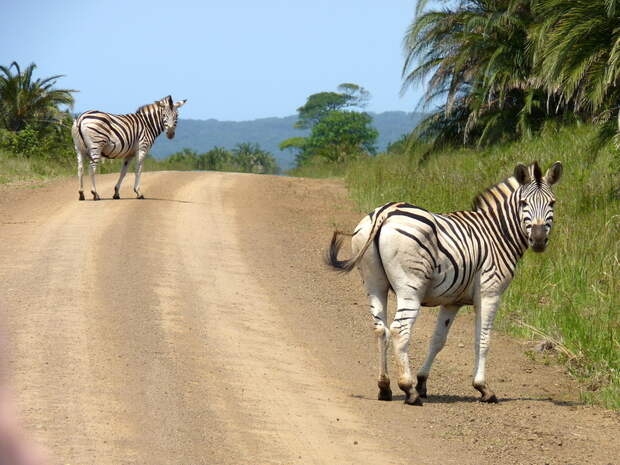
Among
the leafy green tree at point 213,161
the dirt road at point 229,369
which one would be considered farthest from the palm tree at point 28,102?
the dirt road at point 229,369

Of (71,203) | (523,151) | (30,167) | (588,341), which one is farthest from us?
(30,167)

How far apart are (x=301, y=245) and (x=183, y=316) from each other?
20.3ft

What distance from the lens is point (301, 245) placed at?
15883 millimetres

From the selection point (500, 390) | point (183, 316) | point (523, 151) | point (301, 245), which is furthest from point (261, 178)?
point (500, 390)

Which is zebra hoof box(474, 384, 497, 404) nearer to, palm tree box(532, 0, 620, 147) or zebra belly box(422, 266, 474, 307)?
zebra belly box(422, 266, 474, 307)

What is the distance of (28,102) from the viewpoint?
35.6m

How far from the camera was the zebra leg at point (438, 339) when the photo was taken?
7656 millimetres

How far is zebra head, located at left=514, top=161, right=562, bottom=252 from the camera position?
770cm

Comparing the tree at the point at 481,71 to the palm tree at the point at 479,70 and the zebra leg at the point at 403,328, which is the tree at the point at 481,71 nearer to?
the palm tree at the point at 479,70

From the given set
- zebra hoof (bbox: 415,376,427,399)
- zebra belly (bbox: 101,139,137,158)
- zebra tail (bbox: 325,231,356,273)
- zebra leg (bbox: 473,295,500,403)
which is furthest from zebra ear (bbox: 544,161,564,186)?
zebra belly (bbox: 101,139,137,158)

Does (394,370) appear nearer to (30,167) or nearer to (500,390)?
(500,390)

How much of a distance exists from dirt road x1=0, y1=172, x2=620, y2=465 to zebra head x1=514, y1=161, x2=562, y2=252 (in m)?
1.47

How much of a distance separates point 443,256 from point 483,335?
89cm

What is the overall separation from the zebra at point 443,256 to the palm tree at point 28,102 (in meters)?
30.0
